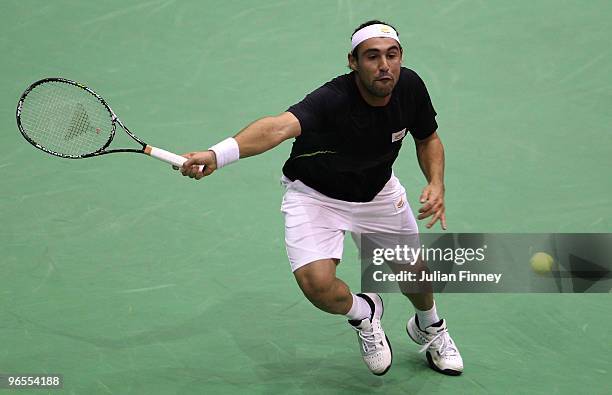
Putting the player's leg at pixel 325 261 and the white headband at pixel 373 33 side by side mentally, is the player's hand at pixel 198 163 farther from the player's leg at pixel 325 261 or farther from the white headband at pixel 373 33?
the white headband at pixel 373 33

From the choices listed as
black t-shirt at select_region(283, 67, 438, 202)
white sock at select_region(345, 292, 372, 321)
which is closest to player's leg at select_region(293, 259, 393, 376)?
white sock at select_region(345, 292, 372, 321)

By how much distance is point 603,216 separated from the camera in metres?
7.82

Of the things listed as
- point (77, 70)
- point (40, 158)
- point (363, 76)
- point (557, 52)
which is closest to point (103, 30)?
point (77, 70)

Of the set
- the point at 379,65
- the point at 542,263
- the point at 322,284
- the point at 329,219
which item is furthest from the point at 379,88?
the point at 542,263

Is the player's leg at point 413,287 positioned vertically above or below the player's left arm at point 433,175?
below

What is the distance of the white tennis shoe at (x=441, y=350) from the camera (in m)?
6.10

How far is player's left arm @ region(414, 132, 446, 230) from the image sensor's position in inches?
223

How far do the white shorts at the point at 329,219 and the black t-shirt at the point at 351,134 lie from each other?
5cm

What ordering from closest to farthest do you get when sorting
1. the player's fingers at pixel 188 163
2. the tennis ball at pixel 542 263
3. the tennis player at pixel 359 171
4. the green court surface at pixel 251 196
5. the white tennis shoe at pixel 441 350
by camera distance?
the player's fingers at pixel 188 163
the tennis player at pixel 359 171
the white tennis shoe at pixel 441 350
the green court surface at pixel 251 196
the tennis ball at pixel 542 263

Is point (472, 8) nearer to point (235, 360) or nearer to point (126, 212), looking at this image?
point (126, 212)

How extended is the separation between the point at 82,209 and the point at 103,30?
112 inches

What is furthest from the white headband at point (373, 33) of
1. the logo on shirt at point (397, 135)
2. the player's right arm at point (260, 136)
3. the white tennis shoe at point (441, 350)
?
the white tennis shoe at point (441, 350)

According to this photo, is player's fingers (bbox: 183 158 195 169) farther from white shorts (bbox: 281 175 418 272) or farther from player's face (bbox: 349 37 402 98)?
player's face (bbox: 349 37 402 98)

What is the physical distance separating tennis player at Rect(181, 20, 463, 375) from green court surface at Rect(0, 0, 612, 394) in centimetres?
35
